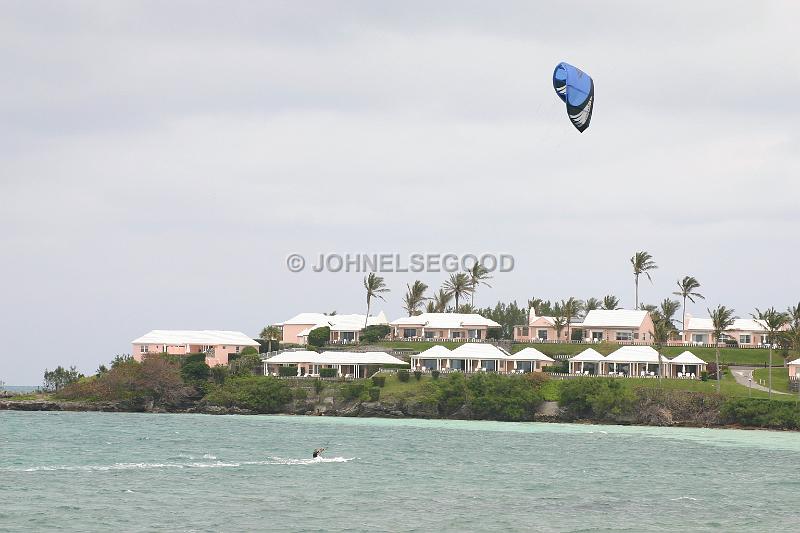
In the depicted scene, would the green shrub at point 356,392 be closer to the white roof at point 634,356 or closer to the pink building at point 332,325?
the white roof at point 634,356

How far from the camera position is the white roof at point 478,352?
107 m

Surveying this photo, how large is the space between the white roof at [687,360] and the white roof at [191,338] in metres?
47.5

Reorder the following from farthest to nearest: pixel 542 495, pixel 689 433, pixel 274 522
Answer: pixel 689 433
pixel 542 495
pixel 274 522

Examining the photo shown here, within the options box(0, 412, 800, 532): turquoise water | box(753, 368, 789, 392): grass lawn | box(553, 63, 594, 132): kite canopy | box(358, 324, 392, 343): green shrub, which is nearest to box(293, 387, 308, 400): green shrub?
box(0, 412, 800, 532): turquoise water

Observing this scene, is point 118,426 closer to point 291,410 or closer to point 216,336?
point 291,410

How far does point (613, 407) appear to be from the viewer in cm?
8869

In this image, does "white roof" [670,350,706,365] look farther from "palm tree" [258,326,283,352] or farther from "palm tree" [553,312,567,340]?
"palm tree" [258,326,283,352]

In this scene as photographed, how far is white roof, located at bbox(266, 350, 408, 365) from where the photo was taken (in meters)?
105

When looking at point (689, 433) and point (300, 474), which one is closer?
point (300, 474)

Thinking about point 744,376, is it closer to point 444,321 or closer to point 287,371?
point 444,321

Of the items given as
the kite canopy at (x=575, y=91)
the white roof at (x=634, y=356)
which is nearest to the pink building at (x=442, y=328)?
the white roof at (x=634, y=356)

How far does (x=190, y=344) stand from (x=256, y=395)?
22.9 meters

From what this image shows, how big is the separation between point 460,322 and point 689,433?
172ft

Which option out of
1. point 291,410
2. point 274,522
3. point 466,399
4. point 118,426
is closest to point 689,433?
point 466,399
